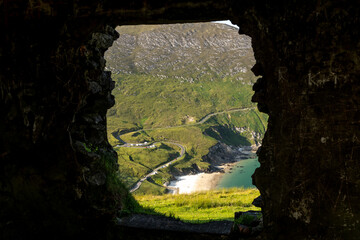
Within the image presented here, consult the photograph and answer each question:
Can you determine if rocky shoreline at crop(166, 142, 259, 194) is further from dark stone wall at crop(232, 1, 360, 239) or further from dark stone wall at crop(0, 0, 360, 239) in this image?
dark stone wall at crop(232, 1, 360, 239)

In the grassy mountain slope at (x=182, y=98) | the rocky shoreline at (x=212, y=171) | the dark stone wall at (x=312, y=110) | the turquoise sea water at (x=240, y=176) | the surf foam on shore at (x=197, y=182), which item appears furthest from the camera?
the grassy mountain slope at (x=182, y=98)

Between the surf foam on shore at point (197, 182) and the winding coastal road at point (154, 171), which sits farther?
the surf foam on shore at point (197, 182)

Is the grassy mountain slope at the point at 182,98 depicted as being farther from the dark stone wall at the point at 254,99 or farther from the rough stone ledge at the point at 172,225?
the dark stone wall at the point at 254,99

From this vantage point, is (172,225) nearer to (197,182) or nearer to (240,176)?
(197,182)

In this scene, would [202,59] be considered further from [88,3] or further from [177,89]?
[88,3]

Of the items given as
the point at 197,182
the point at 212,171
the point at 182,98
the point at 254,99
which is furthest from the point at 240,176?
the point at 182,98

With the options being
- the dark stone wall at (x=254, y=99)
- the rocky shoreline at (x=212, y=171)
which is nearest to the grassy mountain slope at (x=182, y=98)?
the rocky shoreline at (x=212, y=171)

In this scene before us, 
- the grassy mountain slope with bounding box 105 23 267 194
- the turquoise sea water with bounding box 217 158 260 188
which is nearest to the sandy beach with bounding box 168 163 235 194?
the turquoise sea water with bounding box 217 158 260 188
